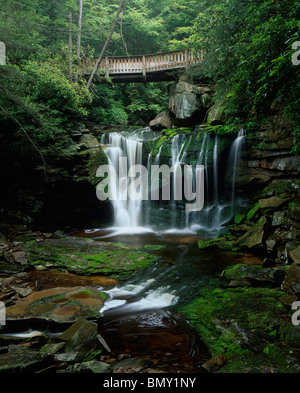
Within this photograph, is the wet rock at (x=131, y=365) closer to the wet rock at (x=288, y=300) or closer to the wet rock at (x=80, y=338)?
the wet rock at (x=80, y=338)

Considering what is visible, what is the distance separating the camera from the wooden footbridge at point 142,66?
50.6 feet

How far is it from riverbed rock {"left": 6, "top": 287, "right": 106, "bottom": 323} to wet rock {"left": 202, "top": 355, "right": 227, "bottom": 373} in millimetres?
1890

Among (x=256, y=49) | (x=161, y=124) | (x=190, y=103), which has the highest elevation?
(x=190, y=103)

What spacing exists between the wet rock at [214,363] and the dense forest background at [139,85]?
424cm

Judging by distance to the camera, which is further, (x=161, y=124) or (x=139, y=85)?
(x=139, y=85)

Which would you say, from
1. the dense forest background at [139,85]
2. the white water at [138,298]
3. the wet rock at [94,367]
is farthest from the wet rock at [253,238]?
the wet rock at [94,367]

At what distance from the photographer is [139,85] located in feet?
65.8

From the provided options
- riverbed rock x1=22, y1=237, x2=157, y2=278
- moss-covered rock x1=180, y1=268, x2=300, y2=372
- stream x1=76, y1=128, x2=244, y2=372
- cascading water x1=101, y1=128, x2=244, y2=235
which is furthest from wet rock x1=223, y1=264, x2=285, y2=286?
cascading water x1=101, y1=128, x2=244, y2=235

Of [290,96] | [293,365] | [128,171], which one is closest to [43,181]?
[128,171]

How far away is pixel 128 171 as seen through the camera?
38.6 feet

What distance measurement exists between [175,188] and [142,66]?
33.6 feet

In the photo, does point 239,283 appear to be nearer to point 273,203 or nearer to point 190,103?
point 273,203

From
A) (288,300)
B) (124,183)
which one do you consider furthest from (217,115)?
(288,300)
